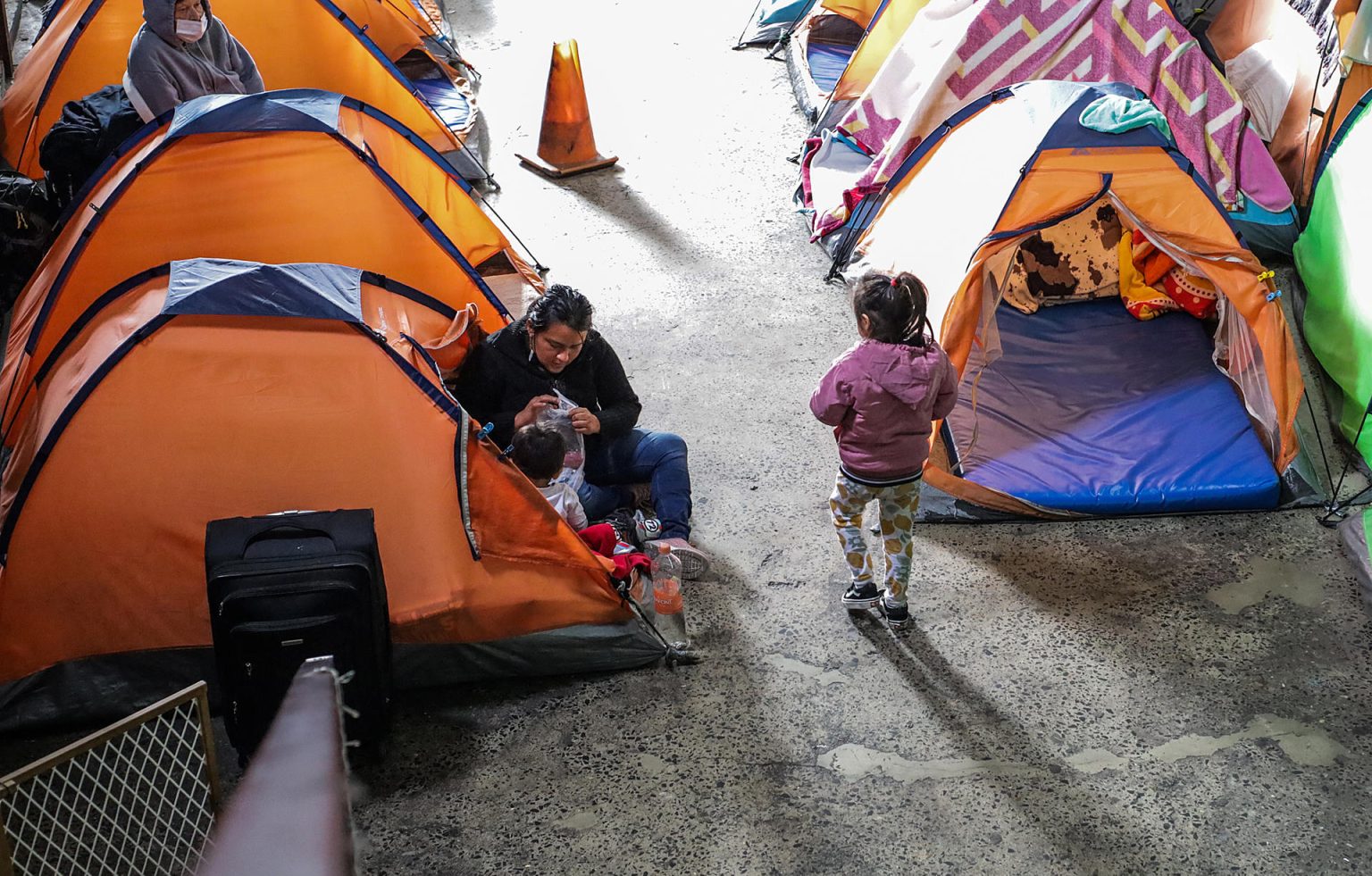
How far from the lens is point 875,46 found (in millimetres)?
6859

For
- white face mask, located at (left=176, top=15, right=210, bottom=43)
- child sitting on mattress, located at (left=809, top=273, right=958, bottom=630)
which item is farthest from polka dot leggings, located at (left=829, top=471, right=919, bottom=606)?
white face mask, located at (left=176, top=15, right=210, bottom=43)

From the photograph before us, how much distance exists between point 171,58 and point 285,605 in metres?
2.94

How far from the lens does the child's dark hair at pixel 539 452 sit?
12.3 feet

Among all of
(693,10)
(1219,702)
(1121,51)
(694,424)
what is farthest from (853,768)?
(693,10)

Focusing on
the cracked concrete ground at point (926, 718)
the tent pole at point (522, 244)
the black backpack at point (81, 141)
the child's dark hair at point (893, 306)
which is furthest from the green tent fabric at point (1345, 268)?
the black backpack at point (81, 141)

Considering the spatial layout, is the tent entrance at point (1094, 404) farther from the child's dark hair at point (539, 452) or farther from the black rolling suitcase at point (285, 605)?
the black rolling suitcase at point (285, 605)

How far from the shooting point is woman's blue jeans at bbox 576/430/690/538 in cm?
414

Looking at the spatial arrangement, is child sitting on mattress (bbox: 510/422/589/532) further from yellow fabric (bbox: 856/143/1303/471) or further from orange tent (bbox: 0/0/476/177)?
orange tent (bbox: 0/0/476/177)

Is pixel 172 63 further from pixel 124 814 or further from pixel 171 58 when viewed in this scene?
pixel 124 814

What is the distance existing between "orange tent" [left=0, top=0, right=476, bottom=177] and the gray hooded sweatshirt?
102 cm

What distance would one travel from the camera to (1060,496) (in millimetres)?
4371

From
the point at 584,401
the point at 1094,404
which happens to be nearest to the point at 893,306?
the point at 584,401

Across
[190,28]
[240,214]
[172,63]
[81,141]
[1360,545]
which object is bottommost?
[1360,545]

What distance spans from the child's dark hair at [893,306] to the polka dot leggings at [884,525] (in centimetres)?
47
